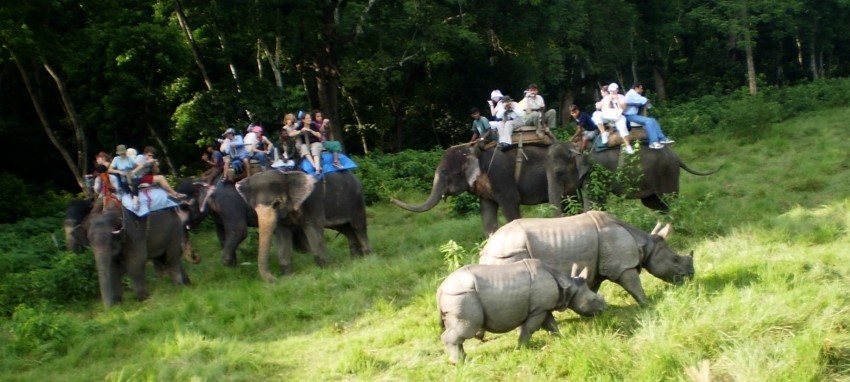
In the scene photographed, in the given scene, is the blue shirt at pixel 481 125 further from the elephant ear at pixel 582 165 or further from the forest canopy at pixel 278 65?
the forest canopy at pixel 278 65

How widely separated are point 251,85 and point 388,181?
539 centimetres

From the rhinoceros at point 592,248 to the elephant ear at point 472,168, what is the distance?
4461mm

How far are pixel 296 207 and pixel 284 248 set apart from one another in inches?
23.3

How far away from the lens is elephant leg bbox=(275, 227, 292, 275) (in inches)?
488

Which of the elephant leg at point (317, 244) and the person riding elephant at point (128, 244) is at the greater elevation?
the person riding elephant at point (128, 244)

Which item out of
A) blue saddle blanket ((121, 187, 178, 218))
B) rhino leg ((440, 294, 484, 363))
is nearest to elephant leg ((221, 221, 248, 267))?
blue saddle blanket ((121, 187, 178, 218))

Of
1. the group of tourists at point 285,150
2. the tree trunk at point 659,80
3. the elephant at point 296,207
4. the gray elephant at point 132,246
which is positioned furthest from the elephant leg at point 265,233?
the tree trunk at point 659,80

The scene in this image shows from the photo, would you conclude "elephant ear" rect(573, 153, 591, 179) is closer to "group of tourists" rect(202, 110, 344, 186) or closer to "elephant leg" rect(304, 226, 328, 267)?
"group of tourists" rect(202, 110, 344, 186)

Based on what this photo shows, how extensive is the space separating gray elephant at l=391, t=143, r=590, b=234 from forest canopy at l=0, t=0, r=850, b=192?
9448 mm

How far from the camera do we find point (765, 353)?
6875 mm

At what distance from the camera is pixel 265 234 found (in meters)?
12.1

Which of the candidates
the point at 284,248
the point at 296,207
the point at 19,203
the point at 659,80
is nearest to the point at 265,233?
the point at 284,248

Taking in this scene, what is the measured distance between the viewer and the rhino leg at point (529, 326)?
299 inches

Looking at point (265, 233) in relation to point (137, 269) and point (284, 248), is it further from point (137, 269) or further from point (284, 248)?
point (137, 269)
